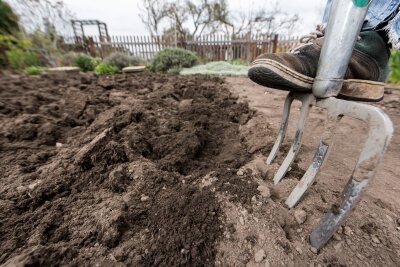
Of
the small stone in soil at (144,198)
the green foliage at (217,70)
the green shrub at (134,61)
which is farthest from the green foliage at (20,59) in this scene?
the small stone in soil at (144,198)

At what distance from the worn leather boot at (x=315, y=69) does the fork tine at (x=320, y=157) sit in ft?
0.67

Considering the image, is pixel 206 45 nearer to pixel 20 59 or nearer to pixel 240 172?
pixel 20 59

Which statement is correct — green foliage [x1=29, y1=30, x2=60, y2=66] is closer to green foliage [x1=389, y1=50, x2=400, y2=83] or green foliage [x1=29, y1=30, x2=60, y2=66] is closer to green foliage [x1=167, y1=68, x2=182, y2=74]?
green foliage [x1=167, y1=68, x2=182, y2=74]

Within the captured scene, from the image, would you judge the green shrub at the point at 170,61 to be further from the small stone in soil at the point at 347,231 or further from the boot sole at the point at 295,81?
the small stone in soil at the point at 347,231

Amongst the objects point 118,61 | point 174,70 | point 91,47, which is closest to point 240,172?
point 174,70

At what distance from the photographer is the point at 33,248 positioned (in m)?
0.80

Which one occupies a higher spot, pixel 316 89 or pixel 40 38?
pixel 40 38

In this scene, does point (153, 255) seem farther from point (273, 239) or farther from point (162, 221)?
point (273, 239)

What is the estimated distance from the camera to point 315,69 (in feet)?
3.14

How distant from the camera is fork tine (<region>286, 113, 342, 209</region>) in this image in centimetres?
85

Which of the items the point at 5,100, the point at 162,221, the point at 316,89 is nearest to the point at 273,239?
the point at 162,221

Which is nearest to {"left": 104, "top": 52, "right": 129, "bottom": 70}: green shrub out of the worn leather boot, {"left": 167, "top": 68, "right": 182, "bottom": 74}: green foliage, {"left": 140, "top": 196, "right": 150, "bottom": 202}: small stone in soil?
{"left": 167, "top": 68, "right": 182, "bottom": 74}: green foliage

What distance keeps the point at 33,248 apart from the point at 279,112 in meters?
2.31

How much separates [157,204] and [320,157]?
793 mm
